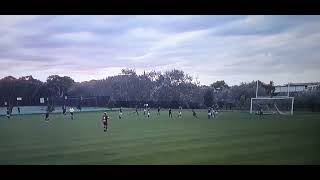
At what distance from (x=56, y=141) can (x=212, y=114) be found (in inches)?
89.1

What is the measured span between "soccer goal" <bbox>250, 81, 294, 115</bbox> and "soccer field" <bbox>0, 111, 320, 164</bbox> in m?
0.13

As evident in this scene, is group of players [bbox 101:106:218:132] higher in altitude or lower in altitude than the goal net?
lower

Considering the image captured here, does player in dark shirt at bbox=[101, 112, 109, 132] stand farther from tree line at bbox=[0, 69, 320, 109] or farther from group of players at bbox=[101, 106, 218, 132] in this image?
tree line at bbox=[0, 69, 320, 109]

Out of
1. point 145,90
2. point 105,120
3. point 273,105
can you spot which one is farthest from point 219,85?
point 105,120

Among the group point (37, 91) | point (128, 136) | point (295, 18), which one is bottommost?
point (128, 136)

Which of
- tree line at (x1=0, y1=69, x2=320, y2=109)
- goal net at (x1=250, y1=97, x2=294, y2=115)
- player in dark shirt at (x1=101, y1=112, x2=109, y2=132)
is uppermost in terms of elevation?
tree line at (x1=0, y1=69, x2=320, y2=109)

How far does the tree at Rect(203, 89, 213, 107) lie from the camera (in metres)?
8.28

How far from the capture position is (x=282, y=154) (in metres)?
7.72

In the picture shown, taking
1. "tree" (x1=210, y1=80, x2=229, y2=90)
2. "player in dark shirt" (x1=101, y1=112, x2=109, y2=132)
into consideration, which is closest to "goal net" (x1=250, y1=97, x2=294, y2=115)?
"tree" (x1=210, y1=80, x2=229, y2=90)
